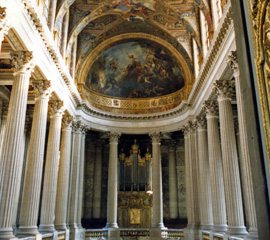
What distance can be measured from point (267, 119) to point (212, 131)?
1424 centimetres

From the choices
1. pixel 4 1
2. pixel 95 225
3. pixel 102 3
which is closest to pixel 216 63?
pixel 102 3

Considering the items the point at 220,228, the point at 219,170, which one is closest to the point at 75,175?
the point at 219,170

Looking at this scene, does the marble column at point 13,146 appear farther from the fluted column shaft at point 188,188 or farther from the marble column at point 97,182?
the marble column at point 97,182

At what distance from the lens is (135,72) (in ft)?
84.0

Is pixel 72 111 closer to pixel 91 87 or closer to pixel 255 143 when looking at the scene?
pixel 91 87

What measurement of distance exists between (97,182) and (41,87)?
12808 millimetres

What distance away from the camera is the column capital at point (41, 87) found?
1522 cm

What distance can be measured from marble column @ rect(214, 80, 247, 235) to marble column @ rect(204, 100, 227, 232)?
2.24m

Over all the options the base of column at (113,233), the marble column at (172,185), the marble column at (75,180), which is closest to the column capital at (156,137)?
the marble column at (172,185)

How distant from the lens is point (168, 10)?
67.4ft

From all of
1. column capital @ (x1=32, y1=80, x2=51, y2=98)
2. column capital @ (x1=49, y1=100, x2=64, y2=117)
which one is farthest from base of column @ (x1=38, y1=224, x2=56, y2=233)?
column capital @ (x1=32, y1=80, x2=51, y2=98)

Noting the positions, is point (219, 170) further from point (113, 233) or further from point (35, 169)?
point (113, 233)

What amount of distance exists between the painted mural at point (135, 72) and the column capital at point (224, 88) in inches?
354

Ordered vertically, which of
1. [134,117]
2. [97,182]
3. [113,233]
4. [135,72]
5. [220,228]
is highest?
[135,72]
